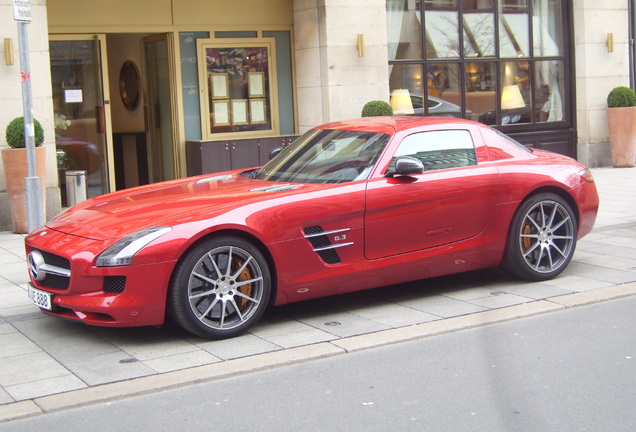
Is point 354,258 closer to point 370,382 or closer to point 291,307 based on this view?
point 291,307

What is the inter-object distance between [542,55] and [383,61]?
394 centimetres

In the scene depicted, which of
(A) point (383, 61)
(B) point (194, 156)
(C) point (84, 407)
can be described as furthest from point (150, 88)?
(C) point (84, 407)

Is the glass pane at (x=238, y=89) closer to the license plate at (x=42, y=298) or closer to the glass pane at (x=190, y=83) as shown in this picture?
the glass pane at (x=190, y=83)

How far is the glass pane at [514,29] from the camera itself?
1596cm

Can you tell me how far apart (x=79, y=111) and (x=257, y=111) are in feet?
9.26

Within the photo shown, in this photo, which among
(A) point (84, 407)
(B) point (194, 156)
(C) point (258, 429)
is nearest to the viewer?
(C) point (258, 429)

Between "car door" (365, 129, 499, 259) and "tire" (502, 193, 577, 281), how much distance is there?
0.36 metres

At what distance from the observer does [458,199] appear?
23.0ft

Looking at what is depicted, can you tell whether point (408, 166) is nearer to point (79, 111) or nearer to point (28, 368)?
point (28, 368)

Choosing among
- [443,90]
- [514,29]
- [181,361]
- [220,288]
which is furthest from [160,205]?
[514,29]

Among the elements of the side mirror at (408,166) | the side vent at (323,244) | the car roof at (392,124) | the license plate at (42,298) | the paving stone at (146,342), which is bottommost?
the paving stone at (146,342)

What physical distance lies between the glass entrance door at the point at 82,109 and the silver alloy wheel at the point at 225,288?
7.62 m

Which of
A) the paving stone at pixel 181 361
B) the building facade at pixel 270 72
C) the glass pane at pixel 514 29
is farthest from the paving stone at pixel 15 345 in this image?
the glass pane at pixel 514 29

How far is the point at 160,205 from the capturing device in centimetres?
639
